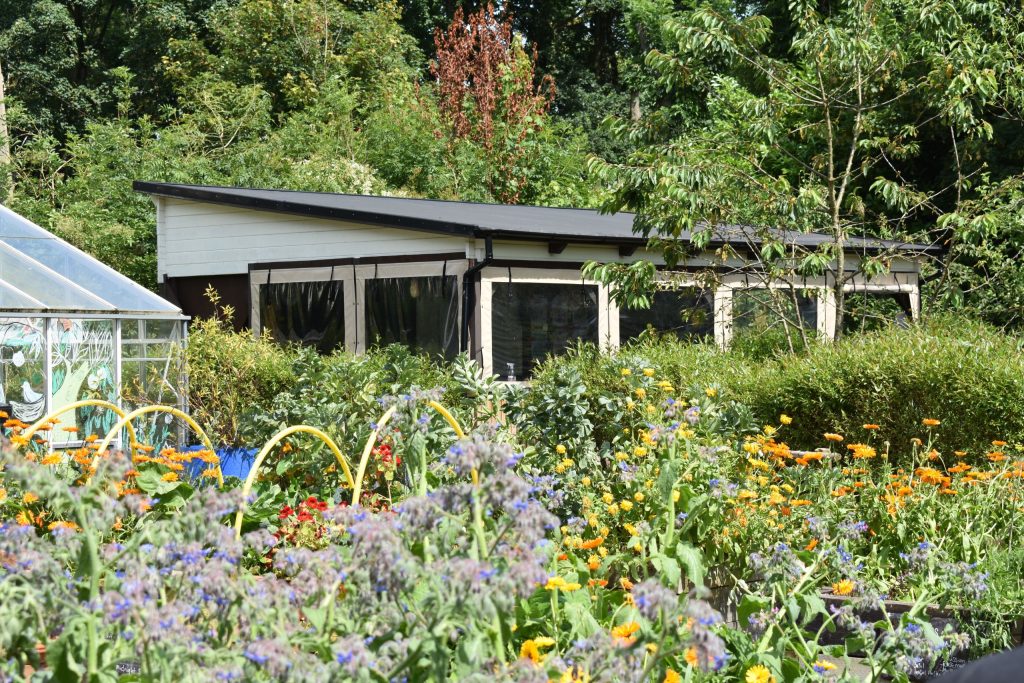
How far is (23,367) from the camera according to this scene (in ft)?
34.3

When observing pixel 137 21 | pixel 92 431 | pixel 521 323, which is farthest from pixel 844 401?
pixel 137 21

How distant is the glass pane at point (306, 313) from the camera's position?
12953 millimetres

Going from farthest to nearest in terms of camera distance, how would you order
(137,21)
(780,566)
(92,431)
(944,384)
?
1. (137,21)
2. (92,431)
3. (944,384)
4. (780,566)

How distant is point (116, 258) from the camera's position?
17.4m

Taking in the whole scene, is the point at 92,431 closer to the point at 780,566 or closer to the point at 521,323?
the point at 521,323

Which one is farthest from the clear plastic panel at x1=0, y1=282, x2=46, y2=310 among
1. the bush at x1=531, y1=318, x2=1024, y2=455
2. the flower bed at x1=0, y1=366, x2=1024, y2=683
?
the bush at x1=531, y1=318, x2=1024, y2=455

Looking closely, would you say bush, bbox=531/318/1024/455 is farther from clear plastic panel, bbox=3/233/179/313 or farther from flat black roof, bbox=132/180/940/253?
clear plastic panel, bbox=3/233/179/313

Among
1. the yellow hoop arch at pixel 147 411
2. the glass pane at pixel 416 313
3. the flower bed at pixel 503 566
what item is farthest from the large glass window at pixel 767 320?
the yellow hoop arch at pixel 147 411

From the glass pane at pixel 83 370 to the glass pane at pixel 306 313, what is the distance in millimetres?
2243

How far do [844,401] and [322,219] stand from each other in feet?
23.2

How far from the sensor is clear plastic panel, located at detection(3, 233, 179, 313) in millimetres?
11242

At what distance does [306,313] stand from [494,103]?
1076 centimetres

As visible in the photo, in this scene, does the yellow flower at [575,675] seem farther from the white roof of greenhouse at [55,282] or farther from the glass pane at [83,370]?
the white roof of greenhouse at [55,282]

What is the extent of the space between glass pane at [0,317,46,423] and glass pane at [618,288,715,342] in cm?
646
